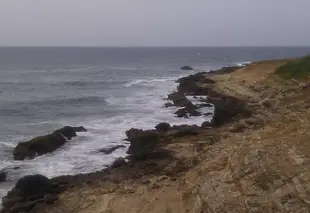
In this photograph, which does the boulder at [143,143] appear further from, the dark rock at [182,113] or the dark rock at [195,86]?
the dark rock at [195,86]

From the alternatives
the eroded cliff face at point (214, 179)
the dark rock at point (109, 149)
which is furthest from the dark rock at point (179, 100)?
the eroded cliff face at point (214, 179)

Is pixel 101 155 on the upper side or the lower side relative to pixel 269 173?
lower

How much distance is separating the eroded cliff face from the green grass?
16.6 meters

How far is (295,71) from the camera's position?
43.9m

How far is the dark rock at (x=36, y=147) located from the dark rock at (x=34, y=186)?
6.55 metres

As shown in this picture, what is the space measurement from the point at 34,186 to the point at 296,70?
31.6 m

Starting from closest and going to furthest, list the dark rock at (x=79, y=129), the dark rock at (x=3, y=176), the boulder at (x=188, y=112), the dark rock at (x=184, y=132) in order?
the dark rock at (x=3, y=176) → the dark rock at (x=184, y=132) → the dark rock at (x=79, y=129) → the boulder at (x=188, y=112)

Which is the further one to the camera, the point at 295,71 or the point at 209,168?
the point at 295,71

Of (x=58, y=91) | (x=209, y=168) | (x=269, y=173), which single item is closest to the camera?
(x=269, y=173)

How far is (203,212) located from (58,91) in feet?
178

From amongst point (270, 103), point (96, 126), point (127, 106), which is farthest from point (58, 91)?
point (270, 103)

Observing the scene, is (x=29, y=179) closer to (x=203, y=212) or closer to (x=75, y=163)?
(x=75, y=163)

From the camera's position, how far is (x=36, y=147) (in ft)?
88.0

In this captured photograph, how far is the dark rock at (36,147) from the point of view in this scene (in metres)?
26.0
